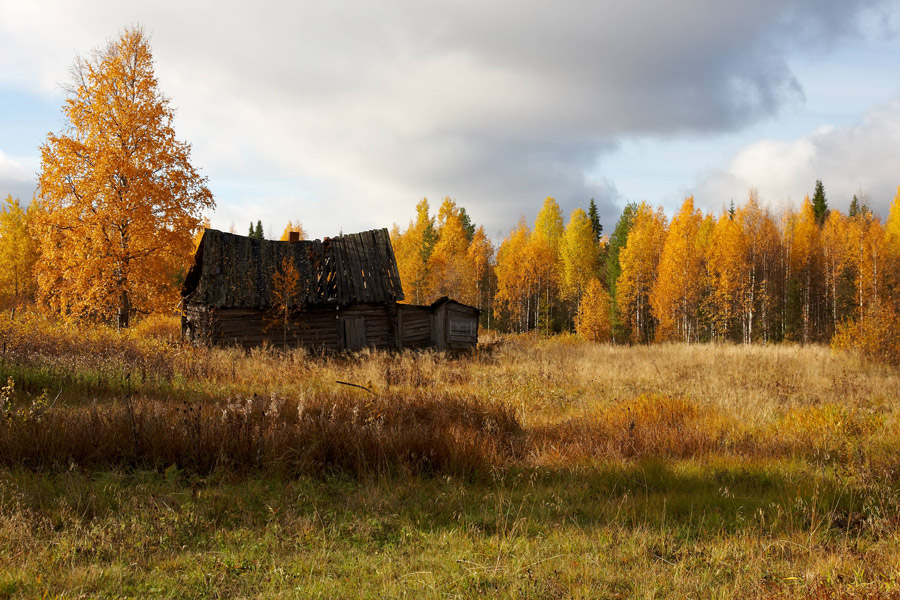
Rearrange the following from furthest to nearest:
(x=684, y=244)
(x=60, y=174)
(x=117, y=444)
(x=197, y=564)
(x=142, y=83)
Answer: (x=684, y=244)
(x=142, y=83)
(x=60, y=174)
(x=117, y=444)
(x=197, y=564)

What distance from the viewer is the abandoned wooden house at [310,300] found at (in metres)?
19.8

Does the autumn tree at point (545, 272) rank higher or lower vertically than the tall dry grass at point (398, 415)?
higher

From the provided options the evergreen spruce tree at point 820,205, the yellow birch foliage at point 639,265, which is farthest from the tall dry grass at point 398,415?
the evergreen spruce tree at point 820,205

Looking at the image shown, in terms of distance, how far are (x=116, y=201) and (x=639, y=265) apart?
112 ft

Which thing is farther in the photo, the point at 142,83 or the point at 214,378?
the point at 142,83

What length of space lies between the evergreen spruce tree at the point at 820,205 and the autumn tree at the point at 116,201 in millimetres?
57962

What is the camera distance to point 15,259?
3797 centimetres

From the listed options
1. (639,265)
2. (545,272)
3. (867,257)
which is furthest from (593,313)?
(867,257)

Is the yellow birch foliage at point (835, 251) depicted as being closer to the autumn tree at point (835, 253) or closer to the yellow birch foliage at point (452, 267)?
the autumn tree at point (835, 253)

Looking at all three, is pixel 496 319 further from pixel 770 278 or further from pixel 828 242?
pixel 828 242

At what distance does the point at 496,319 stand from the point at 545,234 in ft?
30.3

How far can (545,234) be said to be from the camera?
159 feet

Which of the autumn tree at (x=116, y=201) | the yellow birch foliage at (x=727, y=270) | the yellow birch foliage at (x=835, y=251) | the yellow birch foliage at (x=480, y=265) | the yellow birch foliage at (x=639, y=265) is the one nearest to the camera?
the autumn tree at (x=116, y=201)

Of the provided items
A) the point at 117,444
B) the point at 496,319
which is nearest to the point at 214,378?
the point at 117,444
